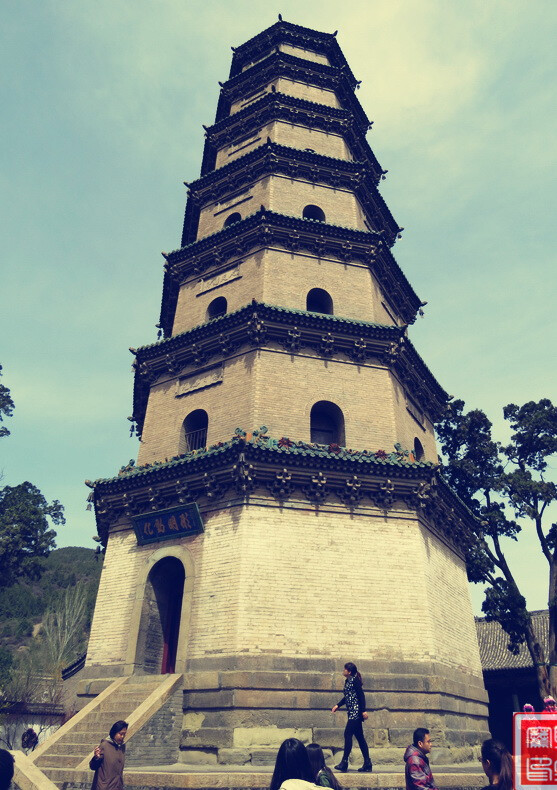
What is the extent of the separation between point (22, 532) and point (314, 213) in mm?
20095

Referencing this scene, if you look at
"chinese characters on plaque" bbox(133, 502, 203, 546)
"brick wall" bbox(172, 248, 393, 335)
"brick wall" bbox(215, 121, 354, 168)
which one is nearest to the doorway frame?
"chinese characters on plaque" bbox(133, 502, 203, 546)

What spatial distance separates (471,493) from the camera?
21.5 m

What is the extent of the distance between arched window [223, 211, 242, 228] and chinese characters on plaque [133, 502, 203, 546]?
34.0 ft

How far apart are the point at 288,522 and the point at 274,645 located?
2.48m

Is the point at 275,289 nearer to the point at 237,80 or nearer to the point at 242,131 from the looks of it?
the point at 242,131

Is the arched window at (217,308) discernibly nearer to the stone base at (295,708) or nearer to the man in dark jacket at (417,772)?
the stone base at (295,708)

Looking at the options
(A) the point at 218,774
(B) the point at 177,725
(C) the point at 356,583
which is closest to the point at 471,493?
(C) the point at 356,583

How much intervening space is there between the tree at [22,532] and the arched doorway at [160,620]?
53.9ft

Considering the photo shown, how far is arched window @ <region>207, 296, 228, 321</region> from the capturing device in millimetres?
17328

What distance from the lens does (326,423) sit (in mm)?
15023

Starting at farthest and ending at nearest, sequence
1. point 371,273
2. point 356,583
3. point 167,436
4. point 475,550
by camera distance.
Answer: point 475,550
point 371,273
point 167,436
point 356,583

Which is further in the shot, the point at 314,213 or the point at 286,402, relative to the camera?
the point at 314,213

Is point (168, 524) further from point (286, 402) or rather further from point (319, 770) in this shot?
point (319, 770)

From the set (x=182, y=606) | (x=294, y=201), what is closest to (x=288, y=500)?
(x=182, y=606)
